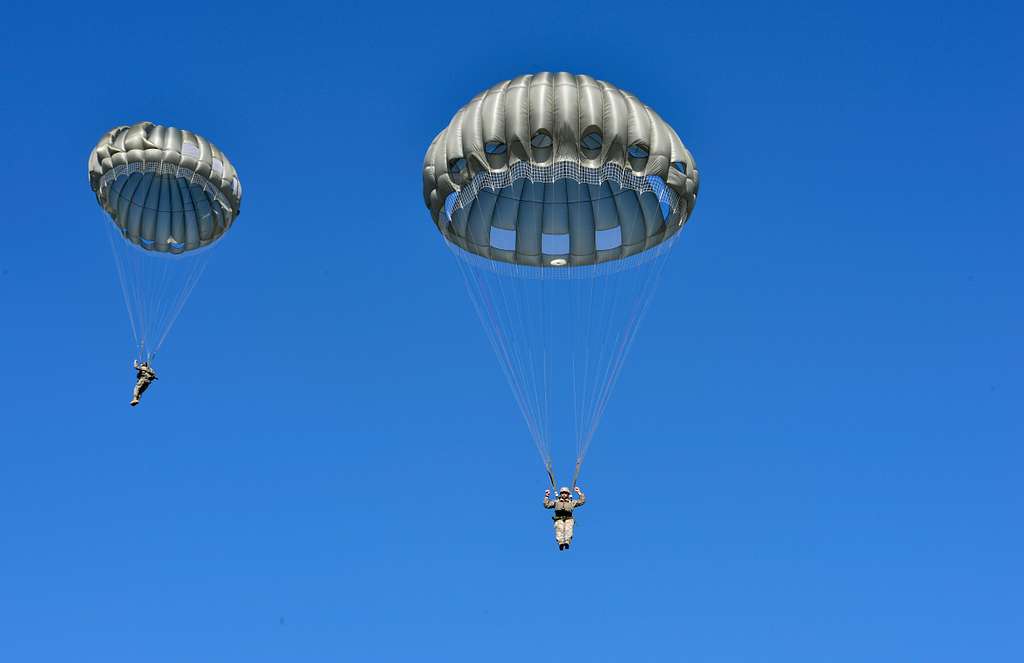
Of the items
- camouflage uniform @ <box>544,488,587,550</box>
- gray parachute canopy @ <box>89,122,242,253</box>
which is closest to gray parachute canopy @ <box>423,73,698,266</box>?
camouflage uniform @ <box>544,488,587,550</box>

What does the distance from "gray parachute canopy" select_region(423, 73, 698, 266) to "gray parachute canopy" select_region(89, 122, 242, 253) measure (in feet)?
30.9

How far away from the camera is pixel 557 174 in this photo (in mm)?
29922

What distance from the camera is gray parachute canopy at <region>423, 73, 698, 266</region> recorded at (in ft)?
96.5

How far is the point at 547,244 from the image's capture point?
32.8m

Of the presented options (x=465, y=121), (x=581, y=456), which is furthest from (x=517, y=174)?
(x=581, y=456)

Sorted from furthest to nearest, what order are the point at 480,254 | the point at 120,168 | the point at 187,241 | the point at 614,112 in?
the point at 187,241 → the point at 120,168 → the point at 480,254 → the point at 614,112

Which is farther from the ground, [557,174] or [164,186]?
[164,186]

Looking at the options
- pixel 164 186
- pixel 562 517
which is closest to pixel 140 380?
pixel 164 186

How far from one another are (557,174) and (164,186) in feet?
49.8

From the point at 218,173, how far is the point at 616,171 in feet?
44.4

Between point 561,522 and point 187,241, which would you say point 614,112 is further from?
point 187,241

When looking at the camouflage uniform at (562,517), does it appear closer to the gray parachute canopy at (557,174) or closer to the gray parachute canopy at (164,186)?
the gray parachute canopy at (557,174)

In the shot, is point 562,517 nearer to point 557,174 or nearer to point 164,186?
point 557,174

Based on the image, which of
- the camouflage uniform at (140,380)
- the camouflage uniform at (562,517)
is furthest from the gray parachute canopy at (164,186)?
the camouflage uniform at (562,517)
